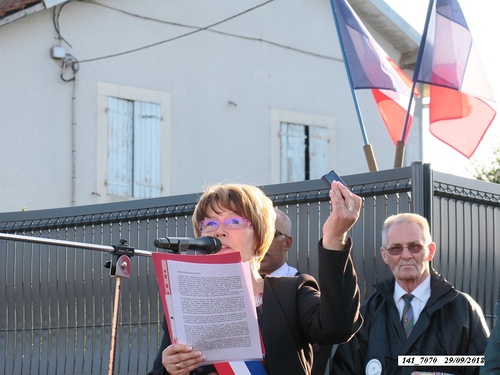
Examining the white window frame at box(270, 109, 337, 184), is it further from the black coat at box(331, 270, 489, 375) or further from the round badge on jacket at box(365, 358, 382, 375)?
the round badge on jacket at box(365, 358, 382, 375)

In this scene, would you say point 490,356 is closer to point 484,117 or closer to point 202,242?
point 202,242

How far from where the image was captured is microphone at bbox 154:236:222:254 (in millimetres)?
4582

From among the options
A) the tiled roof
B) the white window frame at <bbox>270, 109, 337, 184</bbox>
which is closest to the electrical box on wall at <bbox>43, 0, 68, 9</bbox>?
the tiled roof

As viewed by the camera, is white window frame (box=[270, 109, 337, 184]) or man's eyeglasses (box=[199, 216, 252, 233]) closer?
man's eyeglasses (box=[199, 216, 252, 233])

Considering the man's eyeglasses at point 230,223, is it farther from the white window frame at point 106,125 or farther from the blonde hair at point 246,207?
the white window frame at point 106,125

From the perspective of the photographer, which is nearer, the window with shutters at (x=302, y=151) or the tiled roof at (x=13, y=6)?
the tiled roof at (x=13, y=6)

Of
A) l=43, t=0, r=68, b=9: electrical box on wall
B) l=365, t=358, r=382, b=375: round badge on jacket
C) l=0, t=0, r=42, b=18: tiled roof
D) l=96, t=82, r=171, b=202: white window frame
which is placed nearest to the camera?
l=365, t=358, r=382, b=375: round badge on jacket

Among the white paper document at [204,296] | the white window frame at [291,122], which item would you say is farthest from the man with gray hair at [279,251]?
the white window frame at [291,122]

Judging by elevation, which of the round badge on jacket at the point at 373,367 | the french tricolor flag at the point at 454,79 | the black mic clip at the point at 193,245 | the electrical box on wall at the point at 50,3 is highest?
the electrical box on wall at the point at 50,3

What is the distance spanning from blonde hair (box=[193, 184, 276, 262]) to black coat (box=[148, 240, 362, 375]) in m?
0.20

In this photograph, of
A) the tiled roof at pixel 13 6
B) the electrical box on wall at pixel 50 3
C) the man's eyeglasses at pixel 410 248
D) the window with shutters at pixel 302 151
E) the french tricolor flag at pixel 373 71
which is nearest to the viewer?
the man's eyeglasses at pixel 410 248

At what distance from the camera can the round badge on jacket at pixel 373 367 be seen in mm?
6500

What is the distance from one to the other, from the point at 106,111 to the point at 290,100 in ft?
12.7

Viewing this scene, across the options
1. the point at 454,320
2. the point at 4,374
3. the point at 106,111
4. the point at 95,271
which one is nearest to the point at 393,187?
the point at 454,320
